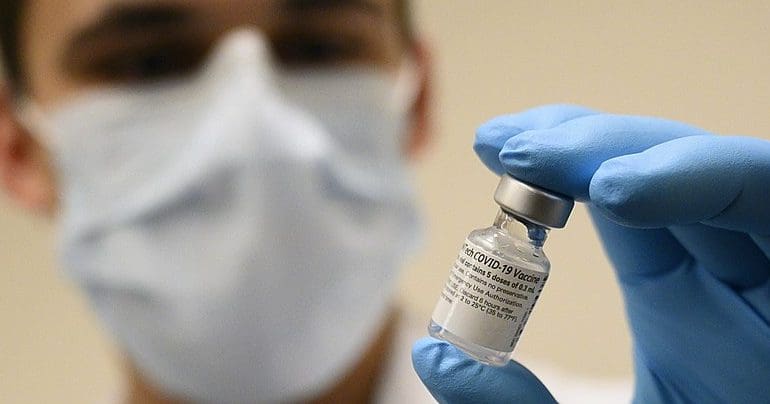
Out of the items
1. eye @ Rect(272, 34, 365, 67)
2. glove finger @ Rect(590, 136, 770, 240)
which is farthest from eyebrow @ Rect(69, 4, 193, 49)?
Result: glove finger @ Rect(590, 136, 770, 240)

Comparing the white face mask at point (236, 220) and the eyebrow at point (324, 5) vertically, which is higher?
the eyebrow at point (324, 5)

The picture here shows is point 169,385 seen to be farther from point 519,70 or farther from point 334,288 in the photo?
point 519,70

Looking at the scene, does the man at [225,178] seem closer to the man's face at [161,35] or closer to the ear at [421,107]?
the man's face at [161,35]

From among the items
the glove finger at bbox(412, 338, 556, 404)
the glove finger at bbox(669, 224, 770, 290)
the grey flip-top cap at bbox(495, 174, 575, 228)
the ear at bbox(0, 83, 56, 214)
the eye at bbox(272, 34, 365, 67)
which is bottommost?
the ear at bbox(0, 83, 56, 214)

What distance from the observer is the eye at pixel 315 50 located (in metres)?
1.08

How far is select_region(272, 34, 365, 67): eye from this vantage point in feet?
3.53

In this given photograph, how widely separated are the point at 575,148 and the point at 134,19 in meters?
0.76

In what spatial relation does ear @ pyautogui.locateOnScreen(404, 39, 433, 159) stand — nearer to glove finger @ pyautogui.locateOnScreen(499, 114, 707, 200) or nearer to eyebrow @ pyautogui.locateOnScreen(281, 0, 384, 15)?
eyebrow @ pyautogui.locateOnScreen(281, 0, 384, 15)

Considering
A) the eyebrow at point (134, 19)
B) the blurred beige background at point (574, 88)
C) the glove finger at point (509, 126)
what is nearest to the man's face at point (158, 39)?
the eyebrow at point (134, 19)

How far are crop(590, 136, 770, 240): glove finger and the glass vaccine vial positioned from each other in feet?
0.12

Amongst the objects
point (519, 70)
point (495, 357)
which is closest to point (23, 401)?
point (519, 70)

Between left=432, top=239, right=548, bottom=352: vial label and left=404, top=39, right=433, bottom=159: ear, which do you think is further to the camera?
left=404, top=39, right=433, bottom=159: ear

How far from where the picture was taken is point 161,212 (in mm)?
970

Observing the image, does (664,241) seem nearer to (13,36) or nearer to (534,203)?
(534,203)
